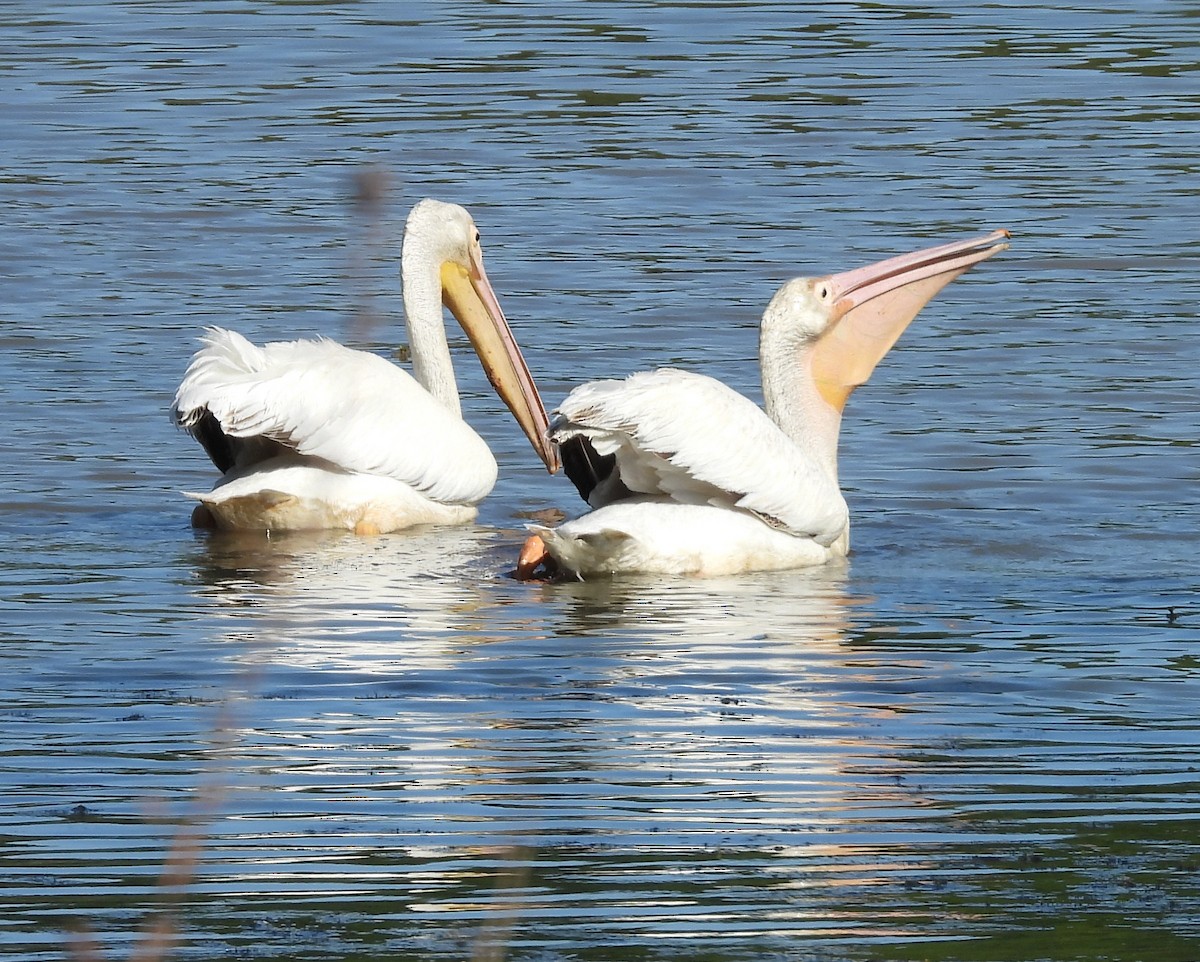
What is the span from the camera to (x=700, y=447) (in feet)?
25.6

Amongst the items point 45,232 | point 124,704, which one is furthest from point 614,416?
point 45,232

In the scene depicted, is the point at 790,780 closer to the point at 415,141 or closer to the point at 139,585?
the point at 139,585

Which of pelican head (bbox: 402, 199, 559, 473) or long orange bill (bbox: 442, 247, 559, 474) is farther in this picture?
long orange bill (bbox: 442, 247, 559, 474)

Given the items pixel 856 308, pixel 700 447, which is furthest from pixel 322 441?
pixel 856 308

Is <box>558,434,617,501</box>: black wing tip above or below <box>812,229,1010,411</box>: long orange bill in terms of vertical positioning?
below

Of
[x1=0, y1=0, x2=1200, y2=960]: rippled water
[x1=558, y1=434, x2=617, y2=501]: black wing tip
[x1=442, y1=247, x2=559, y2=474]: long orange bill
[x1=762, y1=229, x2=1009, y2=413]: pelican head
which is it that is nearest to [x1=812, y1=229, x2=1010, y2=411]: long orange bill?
[x1=762, y1=229, x2=1009, y2=413]: pelican head

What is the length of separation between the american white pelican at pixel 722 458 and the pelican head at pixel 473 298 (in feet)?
4.28

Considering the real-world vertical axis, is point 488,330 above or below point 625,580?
above

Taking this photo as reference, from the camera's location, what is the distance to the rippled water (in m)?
4.83

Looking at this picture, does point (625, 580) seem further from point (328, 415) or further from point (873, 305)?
point (873, 305)

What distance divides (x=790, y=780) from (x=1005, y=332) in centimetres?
656

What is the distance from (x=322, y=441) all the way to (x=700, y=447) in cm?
143

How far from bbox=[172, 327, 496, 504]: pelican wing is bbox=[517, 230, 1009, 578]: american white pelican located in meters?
0.60

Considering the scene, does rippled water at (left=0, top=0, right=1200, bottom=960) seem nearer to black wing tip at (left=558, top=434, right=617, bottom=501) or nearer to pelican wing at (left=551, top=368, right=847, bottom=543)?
pelican wing at (left=551, top=368, right=847, bottom=543)
